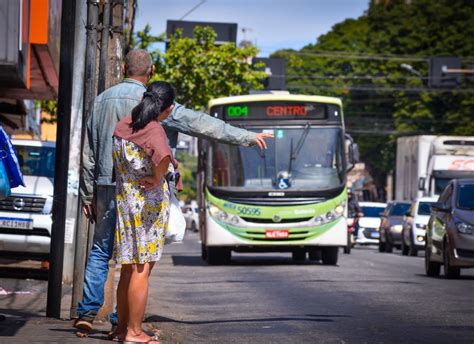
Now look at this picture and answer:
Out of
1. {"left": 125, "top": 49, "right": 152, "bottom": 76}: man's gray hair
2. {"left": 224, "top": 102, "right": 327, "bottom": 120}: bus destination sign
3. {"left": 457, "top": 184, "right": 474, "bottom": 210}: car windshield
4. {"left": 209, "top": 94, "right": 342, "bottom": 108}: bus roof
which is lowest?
{"left": 457, "top": 184, "right": 474, "bottom": 210}: car windshield

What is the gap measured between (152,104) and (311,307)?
16.8 ft

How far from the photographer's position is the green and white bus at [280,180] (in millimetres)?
23969

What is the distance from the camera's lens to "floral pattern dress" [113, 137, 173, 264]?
27.4ft

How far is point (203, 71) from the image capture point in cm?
4225

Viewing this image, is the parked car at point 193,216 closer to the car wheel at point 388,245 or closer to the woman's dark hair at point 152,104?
the car wheel at point 388,245

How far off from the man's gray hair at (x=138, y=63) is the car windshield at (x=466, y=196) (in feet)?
40.2

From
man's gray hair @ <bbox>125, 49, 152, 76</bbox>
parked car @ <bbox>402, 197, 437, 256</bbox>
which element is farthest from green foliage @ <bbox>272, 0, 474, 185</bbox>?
man's gray hair @ <bbox>125, 49, 152, 76</bbox>

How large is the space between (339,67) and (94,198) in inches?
3172

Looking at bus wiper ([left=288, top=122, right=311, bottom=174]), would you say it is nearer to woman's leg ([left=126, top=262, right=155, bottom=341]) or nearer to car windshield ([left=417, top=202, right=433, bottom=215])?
car windshield ([left=417, top=202, right=433, bottom=215])

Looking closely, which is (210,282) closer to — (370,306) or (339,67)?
(370,306)

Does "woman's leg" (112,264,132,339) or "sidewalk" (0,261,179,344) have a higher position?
"woman's leg" (112,264,132,339)

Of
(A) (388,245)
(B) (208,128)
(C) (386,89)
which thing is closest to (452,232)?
(B) (208,128)

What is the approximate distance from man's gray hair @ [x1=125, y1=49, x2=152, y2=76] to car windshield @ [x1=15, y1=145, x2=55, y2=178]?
34.7 feet

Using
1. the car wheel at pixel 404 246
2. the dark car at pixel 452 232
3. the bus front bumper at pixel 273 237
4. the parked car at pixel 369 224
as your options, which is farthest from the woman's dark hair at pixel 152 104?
the parked car at pixel 369 224
